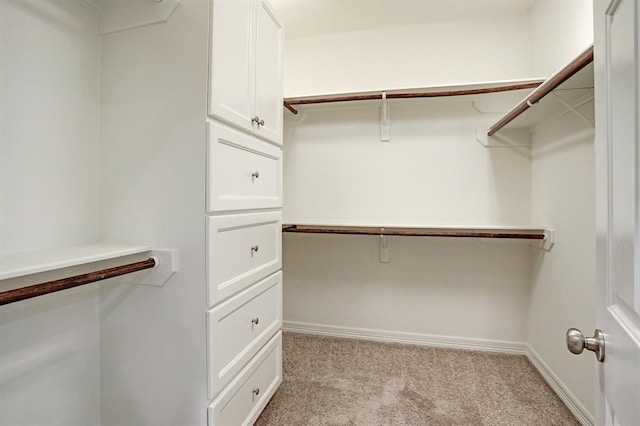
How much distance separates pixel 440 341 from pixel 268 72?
85.8 inches

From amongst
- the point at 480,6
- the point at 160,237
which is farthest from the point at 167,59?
the point at 480,6

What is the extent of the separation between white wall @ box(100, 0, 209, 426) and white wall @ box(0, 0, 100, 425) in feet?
0.17

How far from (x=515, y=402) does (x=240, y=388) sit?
1471 millimetres

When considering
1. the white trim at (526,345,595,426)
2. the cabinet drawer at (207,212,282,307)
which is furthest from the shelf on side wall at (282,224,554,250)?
the white trim at (526,345,595,426)

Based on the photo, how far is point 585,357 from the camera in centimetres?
149

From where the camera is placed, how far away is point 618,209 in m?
0.50

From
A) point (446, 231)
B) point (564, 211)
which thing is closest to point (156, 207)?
point (446, 231)

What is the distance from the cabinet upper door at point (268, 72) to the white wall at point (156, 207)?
37cm

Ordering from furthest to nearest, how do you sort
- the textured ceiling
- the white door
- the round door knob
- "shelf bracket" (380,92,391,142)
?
"shelf bracket" (380,92,391,142)
the textured ceiling
the round door knob
the white door

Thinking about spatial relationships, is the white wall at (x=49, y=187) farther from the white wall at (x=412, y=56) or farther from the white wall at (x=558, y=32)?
the white wall at (x=558, y=32)

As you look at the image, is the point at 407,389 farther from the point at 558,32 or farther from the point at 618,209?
the point at 558,32

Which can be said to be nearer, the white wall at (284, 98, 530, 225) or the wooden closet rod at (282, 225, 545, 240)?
the wooden closet rod at (282, 225, 545, 240)

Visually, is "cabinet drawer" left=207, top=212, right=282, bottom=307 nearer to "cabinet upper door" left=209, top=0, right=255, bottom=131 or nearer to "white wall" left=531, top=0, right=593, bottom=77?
"cabinet upper door" left=209, top=0, right=255, bottom=131

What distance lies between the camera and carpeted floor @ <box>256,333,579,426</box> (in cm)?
153
